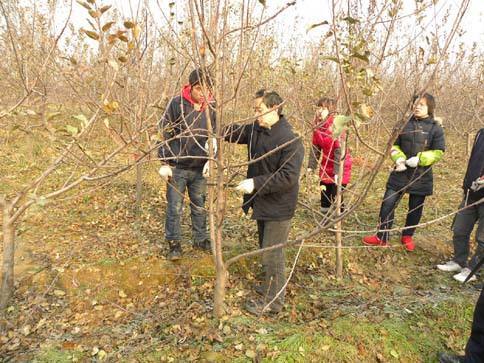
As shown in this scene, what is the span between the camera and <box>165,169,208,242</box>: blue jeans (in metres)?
3.53

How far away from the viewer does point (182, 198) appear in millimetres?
3596

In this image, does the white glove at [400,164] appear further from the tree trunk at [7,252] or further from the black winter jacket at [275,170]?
the tree trunk at [7,252]

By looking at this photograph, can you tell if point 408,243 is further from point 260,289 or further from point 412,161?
point 260,289

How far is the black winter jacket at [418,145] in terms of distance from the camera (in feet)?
11.9

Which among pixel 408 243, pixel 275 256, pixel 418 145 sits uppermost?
pixel 418 145

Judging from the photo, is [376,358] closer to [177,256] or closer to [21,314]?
[177,256]

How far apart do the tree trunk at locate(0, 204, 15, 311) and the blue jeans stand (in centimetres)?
152

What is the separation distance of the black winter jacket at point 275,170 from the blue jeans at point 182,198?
90 centimetres

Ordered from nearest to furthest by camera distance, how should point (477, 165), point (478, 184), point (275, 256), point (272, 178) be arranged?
point (272, 178) → point (275, 256) → point (478, 184) → point (477, 165)

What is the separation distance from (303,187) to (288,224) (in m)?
3.90

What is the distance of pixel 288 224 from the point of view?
284cm

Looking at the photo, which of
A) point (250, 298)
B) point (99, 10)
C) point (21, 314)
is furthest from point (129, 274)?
point (99, 10)

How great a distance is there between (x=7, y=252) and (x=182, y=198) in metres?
1.64

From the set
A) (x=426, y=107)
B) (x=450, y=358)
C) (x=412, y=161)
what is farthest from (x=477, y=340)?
(x=426, y=107)
